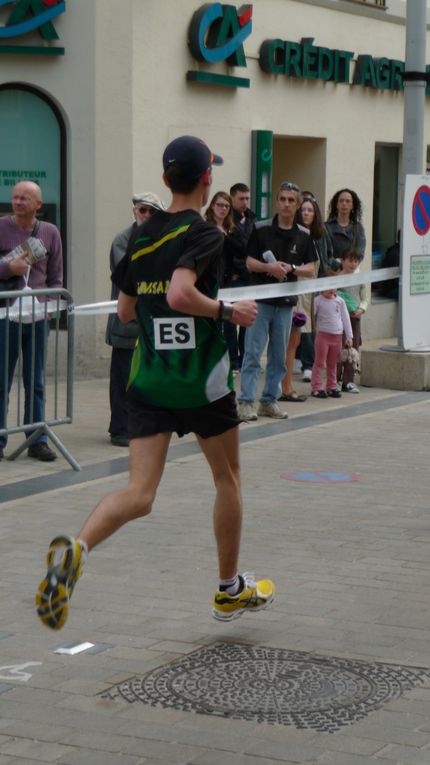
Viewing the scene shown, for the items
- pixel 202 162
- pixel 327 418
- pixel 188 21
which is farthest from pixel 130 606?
pixel 188 21

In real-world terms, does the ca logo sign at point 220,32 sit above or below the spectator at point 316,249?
above

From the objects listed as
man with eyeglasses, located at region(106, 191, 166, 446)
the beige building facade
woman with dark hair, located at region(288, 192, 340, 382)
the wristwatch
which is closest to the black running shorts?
the wristwatch

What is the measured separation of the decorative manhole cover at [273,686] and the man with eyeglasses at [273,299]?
636cm

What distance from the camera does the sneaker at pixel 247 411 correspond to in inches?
470

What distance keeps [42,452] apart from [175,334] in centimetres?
461

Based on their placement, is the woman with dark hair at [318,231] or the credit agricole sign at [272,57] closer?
the woman with dark hair at [318,231]

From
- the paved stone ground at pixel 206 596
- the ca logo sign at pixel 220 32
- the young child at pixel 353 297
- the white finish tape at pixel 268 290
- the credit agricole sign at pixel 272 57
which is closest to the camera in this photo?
the paved stone ground at pixel 206 596

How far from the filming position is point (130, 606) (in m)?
6.34

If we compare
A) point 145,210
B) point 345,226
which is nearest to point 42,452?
point 145,210

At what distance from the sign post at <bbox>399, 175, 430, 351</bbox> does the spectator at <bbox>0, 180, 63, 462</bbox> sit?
500cm

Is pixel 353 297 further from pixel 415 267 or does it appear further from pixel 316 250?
pixel 316 250

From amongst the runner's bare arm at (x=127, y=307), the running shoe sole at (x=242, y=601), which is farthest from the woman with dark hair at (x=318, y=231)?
the running shoe sole at (x=242, y=601)

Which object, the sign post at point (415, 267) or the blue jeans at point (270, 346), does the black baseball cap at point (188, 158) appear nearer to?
the blue jeans at point (270, 346)

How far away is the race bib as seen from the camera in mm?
5598
